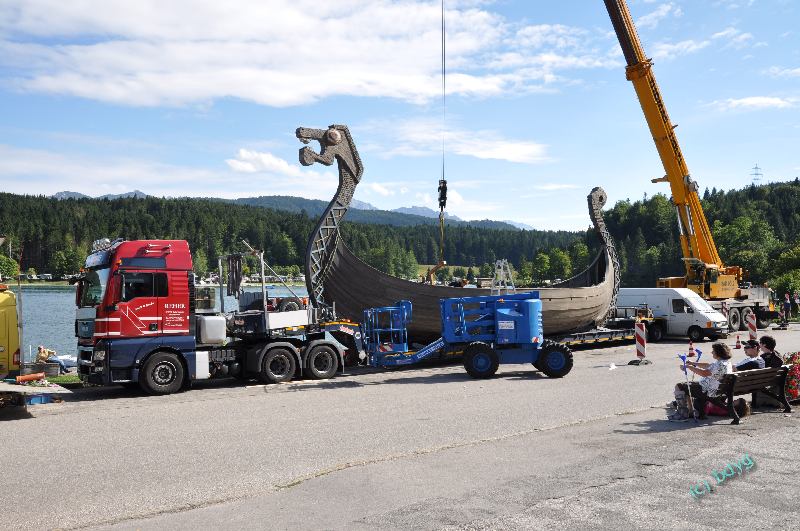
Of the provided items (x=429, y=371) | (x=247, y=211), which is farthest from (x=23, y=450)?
(x=247, y=211)

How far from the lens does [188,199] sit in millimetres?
172500

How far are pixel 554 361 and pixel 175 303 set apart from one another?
28.2 ft

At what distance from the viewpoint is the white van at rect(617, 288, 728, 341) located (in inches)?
1049

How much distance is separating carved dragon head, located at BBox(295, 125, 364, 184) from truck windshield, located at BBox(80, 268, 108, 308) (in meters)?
6.79

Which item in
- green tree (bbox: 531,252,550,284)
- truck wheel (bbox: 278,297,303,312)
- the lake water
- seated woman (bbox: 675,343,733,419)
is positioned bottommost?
the lake water

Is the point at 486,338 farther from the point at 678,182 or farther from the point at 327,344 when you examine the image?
the point at 678,182

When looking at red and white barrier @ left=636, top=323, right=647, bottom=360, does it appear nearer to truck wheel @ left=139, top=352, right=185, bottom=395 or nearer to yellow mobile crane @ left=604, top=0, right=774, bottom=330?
truck wheel @ left=139, top=352, right=185, bottom=395

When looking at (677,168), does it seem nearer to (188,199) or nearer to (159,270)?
(159,270)

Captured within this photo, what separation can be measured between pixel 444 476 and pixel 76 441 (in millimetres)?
5395

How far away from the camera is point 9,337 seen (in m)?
13.4

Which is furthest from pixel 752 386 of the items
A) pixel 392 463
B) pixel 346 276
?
pixel 346 276

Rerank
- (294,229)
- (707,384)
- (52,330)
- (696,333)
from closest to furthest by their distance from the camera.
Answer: (707,384)
(696,333)
(52,330)
(294,229)

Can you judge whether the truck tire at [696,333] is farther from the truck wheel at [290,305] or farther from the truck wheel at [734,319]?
the truck wheel at [290,305]

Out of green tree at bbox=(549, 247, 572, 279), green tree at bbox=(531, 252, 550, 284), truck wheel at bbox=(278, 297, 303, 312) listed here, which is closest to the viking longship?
truck wheel at bbox=(278, 297, 303, 312)
